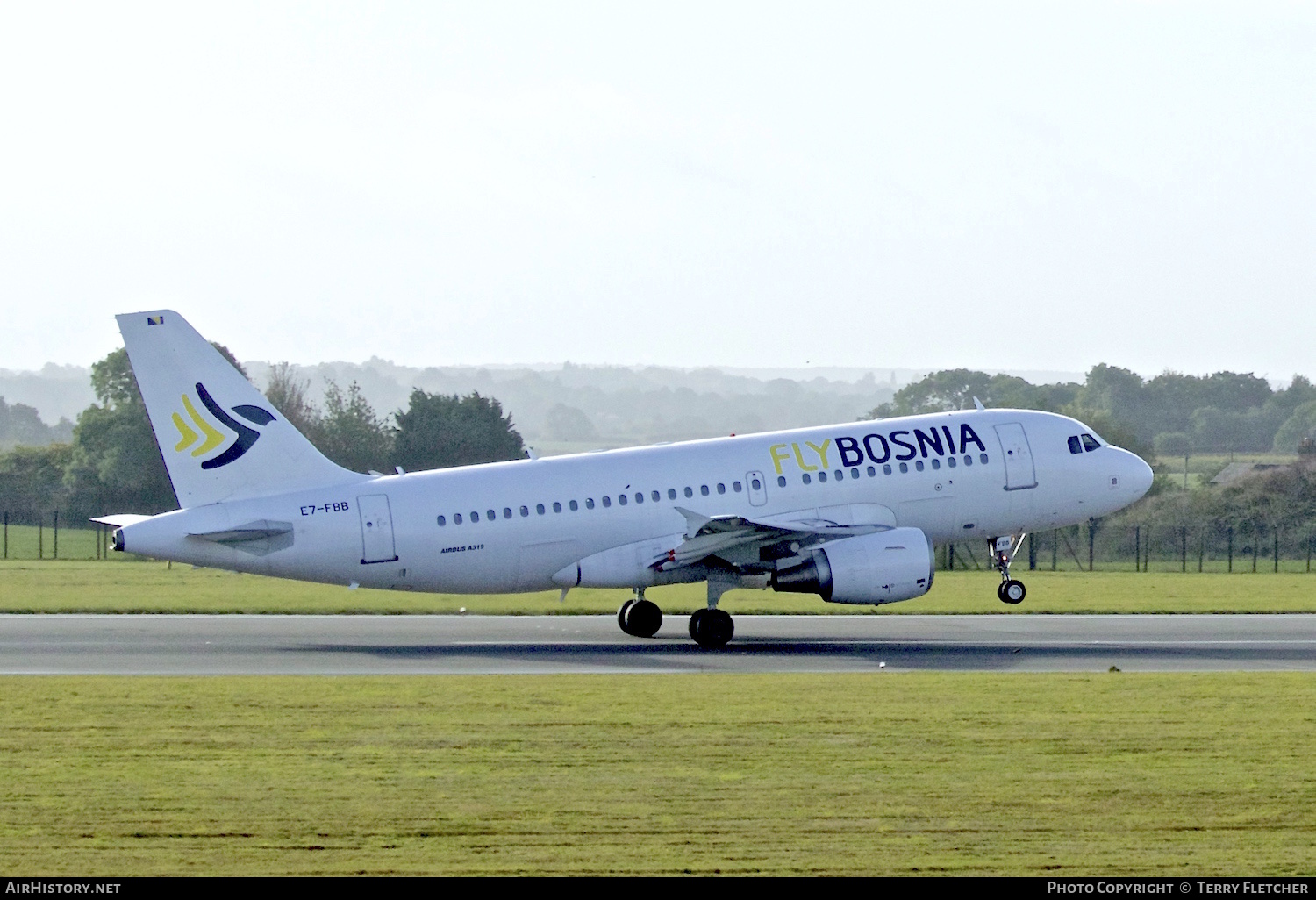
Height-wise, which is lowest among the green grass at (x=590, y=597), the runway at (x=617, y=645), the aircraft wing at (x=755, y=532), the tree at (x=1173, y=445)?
the runway at (x=617, y=645)

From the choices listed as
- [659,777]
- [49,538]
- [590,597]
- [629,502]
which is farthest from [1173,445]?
[659,777]

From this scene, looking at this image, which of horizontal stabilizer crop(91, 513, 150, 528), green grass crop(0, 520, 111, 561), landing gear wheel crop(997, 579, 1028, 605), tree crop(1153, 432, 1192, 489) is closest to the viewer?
horizontal stabilizer crop(91, 513, 150, 528)

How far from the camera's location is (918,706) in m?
23.0

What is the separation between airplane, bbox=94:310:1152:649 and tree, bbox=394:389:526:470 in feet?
168

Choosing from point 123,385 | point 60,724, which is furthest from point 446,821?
point 123,385

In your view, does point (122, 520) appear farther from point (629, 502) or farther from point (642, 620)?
point (642, 620)

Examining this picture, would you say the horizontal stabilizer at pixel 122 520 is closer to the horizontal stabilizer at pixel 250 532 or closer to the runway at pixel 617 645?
the horizontal stabilizer at pixel 250 532

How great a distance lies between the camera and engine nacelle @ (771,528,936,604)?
32.7m

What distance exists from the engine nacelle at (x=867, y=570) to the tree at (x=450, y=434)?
53.6 meters

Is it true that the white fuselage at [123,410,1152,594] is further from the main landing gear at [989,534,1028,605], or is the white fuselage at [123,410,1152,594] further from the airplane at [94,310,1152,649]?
Answer: the main landing gear at [989,534,1028,605]

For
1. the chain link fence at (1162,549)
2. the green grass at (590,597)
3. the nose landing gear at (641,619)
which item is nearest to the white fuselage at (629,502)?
the nose landing gear at (641,619)

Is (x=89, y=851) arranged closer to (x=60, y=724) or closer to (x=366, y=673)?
(x=60, y=724)

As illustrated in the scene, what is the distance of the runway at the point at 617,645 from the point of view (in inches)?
1158

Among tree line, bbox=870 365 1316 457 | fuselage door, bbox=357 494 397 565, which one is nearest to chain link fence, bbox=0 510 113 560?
fuselage door, bbox=357 494 397 565
